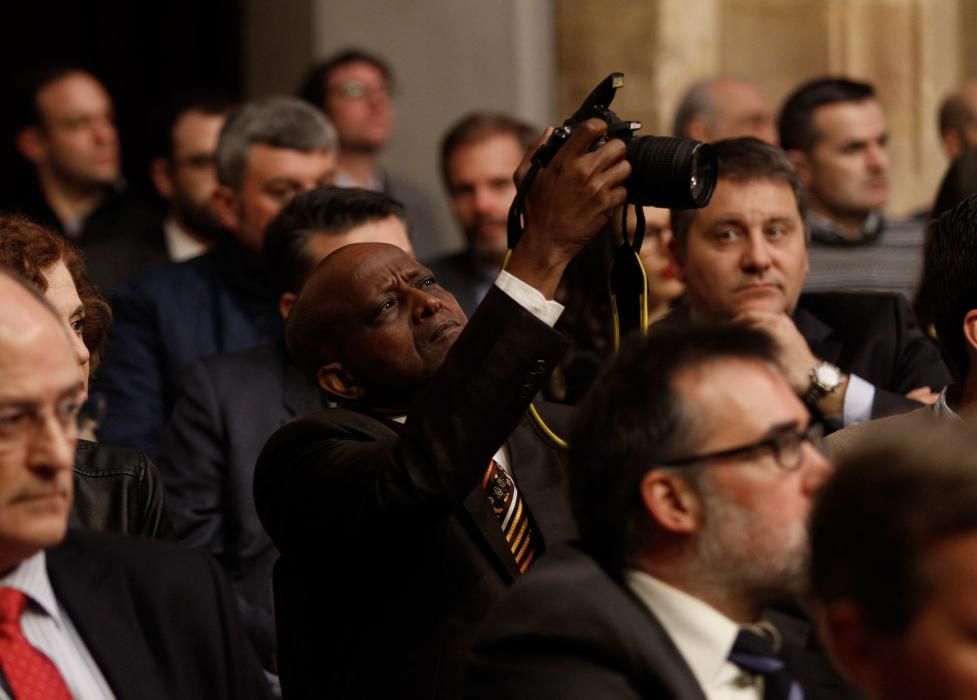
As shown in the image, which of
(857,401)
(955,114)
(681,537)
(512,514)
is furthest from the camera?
(955,114)

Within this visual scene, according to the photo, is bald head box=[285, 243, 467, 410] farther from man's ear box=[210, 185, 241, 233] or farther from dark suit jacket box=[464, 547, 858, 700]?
man's ear box=[210, 185, 241, 233]

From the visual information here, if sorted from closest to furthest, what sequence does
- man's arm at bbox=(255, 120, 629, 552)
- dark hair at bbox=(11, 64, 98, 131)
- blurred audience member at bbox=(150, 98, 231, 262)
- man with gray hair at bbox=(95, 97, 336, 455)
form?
man's arm at bbox=(255, 120, 629, 552) → man with gray hair at bbox=(95, 97, 336, 455) → blurred audience member at bbox=(150, 98, 231, 262) → dark hair at bbox=(11, 64, 98, 131)

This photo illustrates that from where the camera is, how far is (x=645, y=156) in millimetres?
2975

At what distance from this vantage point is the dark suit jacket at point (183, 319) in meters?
5.07

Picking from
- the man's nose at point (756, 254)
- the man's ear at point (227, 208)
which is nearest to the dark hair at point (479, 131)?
the man's ear at point (227, 208)

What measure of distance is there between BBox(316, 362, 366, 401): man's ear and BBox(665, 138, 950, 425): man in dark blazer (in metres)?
0.99

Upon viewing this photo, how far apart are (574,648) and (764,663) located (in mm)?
265

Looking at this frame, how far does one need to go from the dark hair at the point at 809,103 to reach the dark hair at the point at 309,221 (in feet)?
6.44

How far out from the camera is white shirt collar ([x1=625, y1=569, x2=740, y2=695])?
2537mm

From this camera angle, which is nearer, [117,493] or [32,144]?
[117,493]

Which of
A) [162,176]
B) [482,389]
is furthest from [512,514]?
[162,176]

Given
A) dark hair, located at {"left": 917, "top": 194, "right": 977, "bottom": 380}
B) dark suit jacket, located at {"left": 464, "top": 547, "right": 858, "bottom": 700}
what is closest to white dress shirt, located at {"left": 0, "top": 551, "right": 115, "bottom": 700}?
dark suit jacket, located at {"left": 464, "top": 547, "right": 858, "bottom": 700}

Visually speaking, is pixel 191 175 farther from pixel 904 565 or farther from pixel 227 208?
pixel 904 565

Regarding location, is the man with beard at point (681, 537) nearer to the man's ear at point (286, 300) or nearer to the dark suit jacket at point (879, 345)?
the dark suit jacket at point (879, 345)
